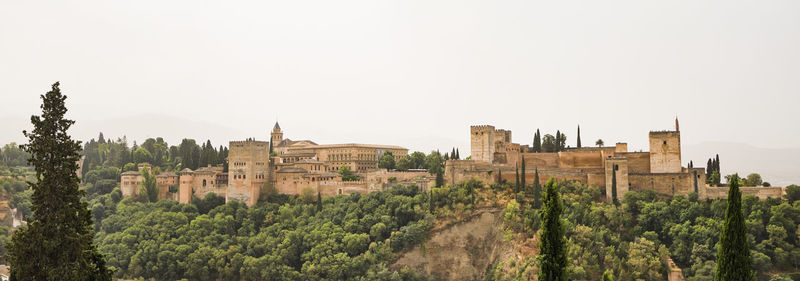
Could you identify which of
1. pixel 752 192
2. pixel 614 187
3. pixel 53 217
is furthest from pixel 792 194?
pixel 53 217

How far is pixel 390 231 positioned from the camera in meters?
46.4

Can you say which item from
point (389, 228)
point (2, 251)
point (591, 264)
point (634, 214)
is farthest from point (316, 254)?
point (2, 251)

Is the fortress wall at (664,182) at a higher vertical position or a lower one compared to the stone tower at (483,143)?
lower

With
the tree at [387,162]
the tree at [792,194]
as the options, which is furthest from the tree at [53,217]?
the tree at [387,162]

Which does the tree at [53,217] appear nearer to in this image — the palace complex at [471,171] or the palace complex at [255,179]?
the palace complex at [471,171]

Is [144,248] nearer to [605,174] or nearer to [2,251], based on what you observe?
[2,251]

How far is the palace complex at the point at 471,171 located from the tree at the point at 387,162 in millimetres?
1981

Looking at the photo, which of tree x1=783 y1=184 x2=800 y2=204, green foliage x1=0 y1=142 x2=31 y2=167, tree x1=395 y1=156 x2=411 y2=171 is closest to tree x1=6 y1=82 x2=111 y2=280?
tree x1=783 y1=184 x2=800 y2=204

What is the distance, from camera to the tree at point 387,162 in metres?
62.2

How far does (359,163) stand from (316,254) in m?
19.3

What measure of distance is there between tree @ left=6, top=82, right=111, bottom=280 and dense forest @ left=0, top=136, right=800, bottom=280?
1119 inches

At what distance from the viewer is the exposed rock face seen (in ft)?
145

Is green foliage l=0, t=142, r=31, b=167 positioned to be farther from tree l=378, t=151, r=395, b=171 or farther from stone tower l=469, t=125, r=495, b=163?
stone tower l=469, t=125, r=495, b=163

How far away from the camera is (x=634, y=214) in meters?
41.9
